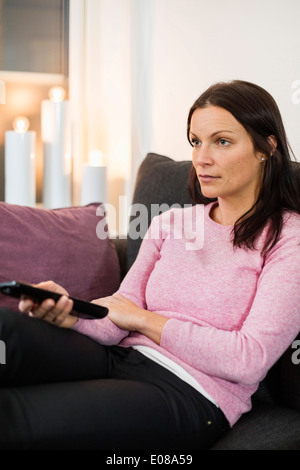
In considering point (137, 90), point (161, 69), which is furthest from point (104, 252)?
point (137, 90)

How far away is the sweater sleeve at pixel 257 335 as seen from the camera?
1.27 m

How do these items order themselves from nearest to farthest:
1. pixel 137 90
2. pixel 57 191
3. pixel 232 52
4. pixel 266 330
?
pixel 266 330 < pixel 232 52 < pixel 137 90 < pixel 57 191

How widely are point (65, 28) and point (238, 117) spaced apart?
2166 millimetres

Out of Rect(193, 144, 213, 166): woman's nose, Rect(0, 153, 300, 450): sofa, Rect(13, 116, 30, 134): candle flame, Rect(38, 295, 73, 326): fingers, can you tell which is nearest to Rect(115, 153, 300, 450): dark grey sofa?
Rect(0, 153, 300, 450): sofa

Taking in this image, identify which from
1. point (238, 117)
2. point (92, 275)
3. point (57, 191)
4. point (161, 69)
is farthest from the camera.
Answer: point (57, 191)

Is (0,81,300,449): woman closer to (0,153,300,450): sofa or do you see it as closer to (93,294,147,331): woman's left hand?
(93,294,147,331): woman's left hand

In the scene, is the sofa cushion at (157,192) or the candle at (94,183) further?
the candle at (94,183)

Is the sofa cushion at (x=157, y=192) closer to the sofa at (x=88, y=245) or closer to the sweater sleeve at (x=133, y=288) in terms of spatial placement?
the sofa at (x=88, y=245)

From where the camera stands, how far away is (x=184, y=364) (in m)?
1.37

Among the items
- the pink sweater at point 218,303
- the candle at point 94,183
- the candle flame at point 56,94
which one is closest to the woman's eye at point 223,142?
the pink sweater at point 218,303

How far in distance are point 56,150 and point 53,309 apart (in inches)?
80.0

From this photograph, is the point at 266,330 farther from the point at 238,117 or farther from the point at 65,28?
the point at 65,28

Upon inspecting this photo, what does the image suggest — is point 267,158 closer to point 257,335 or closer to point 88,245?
point 257,335

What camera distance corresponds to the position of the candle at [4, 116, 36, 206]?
3.09m
